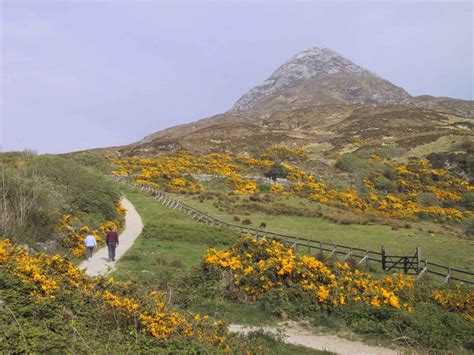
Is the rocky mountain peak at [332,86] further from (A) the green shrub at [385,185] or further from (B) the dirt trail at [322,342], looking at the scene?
(B) the dirt trail at [322,342]

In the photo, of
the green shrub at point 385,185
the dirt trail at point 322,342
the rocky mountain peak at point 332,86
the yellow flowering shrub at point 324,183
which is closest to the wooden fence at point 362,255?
the dirt trail at point 322,342

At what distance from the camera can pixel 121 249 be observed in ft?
70.1

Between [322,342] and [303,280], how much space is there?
3269 mm

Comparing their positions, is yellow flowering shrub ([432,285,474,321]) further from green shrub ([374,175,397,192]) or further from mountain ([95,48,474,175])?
mountain ([95,48,474,175])

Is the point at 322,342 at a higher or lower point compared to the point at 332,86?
lower

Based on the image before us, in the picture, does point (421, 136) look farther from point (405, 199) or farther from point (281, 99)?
point (281, 99)

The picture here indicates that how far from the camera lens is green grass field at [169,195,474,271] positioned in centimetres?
2406

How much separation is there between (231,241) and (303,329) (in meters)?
13.3

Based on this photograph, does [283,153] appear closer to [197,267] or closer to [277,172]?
[277,172]

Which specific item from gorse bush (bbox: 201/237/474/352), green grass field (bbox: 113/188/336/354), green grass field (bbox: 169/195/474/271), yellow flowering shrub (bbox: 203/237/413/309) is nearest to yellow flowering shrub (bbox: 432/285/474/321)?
gorse bush (bbox: 201/237/474/352)

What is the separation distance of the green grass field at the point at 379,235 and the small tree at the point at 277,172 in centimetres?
1748

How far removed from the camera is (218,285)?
565 inches

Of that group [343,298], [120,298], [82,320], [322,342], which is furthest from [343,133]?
[82,320]

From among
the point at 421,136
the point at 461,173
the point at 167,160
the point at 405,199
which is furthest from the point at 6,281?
the point at 421,136
